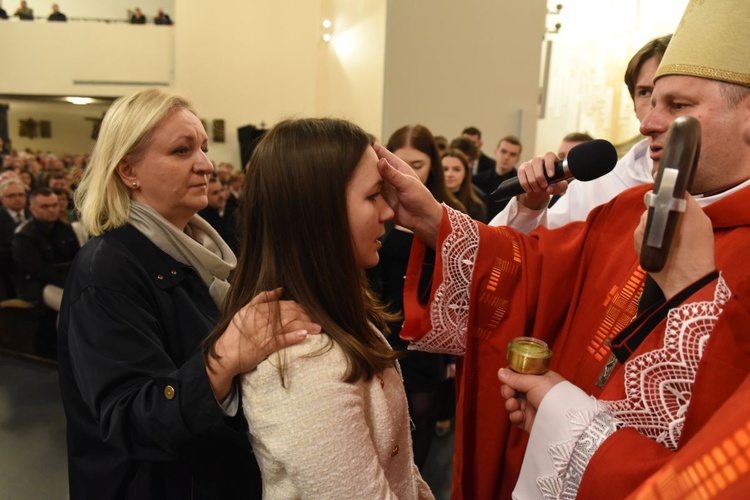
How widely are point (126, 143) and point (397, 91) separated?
3446 mm

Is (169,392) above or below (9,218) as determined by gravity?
above

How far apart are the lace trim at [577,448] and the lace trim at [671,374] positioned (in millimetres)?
39

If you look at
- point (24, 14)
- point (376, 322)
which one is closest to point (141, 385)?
point (376, 322)

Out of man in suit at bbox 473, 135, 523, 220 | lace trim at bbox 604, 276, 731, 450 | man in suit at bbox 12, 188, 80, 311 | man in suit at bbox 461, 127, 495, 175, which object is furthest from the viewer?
man in suit at bbox 461, 127, 495, 175

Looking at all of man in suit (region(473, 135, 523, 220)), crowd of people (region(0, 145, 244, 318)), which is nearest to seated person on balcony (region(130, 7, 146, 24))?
crowd of people (region(0, 145, 244, 318))

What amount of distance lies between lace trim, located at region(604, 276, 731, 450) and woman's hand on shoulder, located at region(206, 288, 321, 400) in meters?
0.56

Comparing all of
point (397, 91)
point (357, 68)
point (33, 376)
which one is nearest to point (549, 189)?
point (397, 91)

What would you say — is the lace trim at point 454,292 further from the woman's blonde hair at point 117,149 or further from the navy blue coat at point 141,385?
the woman's blonde hair at point 117,149

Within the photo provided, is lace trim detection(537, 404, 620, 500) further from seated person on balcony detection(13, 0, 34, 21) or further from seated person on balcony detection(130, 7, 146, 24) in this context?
seated person on balcony detection(13, 0, 34, 21)

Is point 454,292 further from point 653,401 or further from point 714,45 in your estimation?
point 714,45

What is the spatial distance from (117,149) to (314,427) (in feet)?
3.15

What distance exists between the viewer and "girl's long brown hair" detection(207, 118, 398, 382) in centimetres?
113

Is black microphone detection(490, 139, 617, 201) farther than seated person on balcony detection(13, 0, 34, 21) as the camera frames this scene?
No

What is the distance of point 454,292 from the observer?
1422mm
